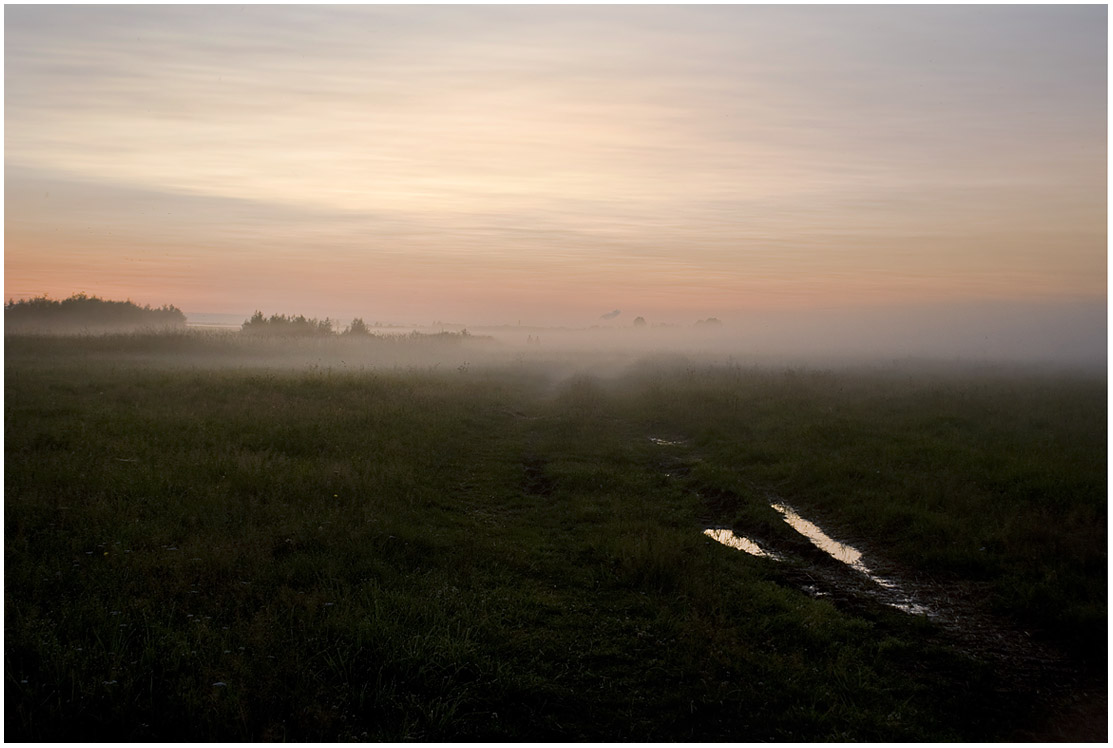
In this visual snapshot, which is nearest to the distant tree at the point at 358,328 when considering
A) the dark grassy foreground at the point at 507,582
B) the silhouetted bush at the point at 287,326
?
the silhouetted bush at the point at 287,326

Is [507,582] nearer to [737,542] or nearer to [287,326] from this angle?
[737,542]

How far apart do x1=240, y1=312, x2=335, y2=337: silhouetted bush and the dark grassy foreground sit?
5361 cm

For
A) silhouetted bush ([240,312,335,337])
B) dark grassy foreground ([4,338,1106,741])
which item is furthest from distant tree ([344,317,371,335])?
dark grassy foreground ([4,338,1106,741])

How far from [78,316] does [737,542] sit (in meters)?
76.8

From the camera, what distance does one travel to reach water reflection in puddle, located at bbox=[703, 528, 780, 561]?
9.61 meters

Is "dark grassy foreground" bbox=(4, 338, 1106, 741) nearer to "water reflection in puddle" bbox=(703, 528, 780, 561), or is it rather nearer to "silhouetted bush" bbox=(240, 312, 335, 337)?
"water reflection in puddle" bbox=(703, 528, 780, 561)

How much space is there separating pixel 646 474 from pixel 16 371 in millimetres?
27230

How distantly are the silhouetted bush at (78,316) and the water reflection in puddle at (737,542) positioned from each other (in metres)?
62.0

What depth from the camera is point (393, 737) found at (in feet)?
16.7

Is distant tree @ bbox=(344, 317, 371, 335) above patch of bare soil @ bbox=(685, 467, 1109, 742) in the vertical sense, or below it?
above

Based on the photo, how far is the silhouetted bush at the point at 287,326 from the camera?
68375 millimetres

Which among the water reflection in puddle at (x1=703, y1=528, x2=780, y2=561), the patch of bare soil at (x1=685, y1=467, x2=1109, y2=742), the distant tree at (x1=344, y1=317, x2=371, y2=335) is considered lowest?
the patch of bare soil at (x1=685, y1=467, x2=1109, y2=742)

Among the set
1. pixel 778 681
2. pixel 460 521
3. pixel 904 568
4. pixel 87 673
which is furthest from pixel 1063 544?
pixel 87 673

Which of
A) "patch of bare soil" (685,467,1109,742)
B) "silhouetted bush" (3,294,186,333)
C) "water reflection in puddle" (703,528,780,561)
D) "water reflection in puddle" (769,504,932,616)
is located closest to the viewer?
"patch of bare soil" (685,467,1109,742)
